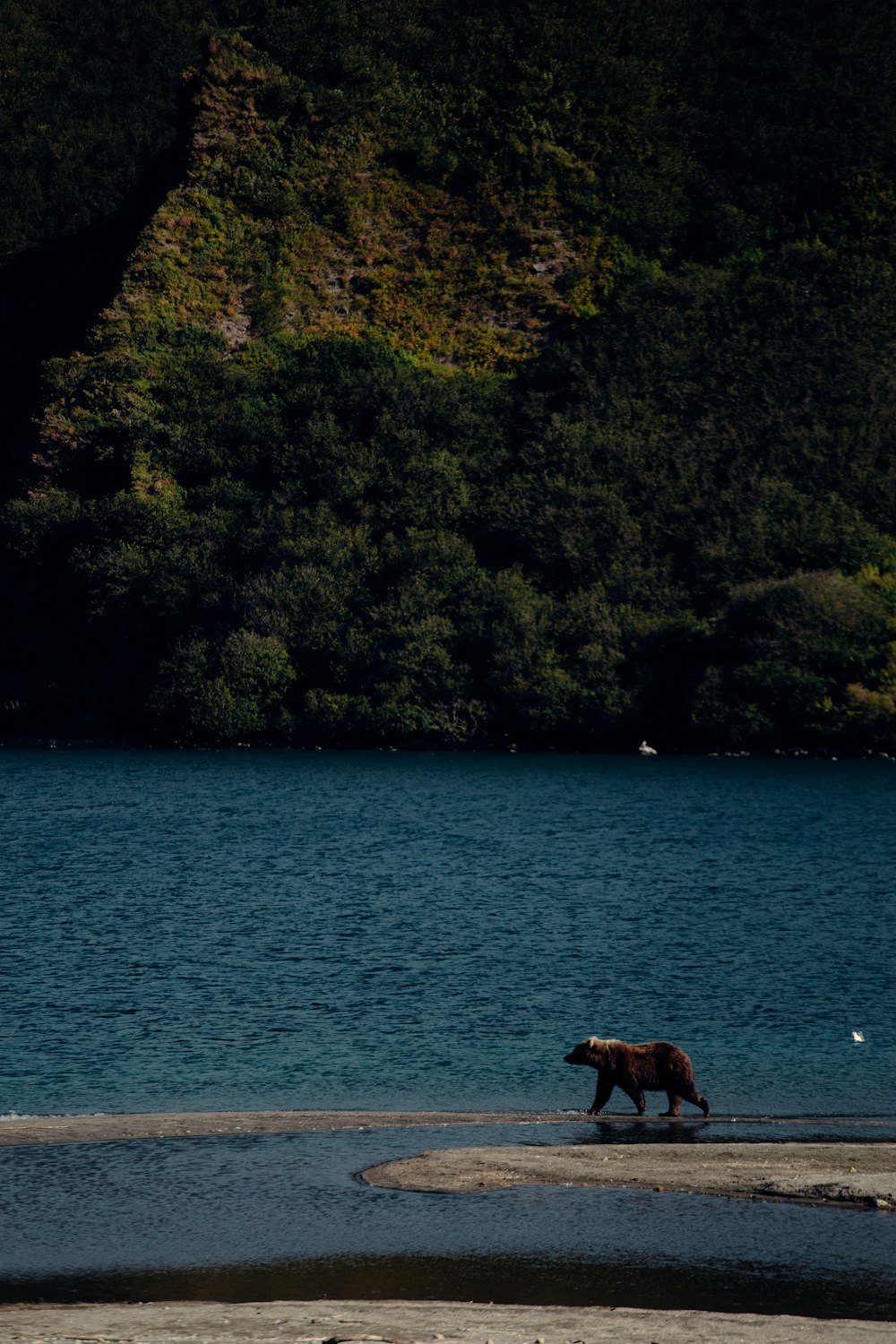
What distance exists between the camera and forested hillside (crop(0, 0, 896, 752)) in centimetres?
9506

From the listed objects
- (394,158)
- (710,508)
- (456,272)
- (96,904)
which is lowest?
(96,904)

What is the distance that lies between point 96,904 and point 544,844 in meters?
19.2

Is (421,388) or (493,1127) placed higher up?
(421,388)

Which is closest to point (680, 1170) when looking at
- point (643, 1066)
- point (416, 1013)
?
point (643, 1066)

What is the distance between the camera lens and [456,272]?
11844 cm

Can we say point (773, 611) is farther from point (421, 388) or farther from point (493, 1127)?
point (493, 1127)

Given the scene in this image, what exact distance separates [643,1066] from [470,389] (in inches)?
3553

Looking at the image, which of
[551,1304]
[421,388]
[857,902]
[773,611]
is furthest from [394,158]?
[551,1304]

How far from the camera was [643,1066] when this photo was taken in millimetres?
20250

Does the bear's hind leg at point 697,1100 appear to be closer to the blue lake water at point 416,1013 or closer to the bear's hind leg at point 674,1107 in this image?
the bear's hind leg at point 674,1107

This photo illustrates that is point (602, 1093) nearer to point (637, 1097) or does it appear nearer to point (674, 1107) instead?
point (637, 1097)

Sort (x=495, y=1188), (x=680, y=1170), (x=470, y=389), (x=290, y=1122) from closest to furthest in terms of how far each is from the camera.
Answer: (x=495, y=1188)
(x=680, y=1170)
(x=290, y=1122)
(x=470, y=389)

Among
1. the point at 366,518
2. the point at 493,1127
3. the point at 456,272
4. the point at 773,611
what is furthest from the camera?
the point at 456,272

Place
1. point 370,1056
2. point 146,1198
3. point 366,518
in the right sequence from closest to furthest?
point 146,1198 → point 370,1056 → point 366,518
